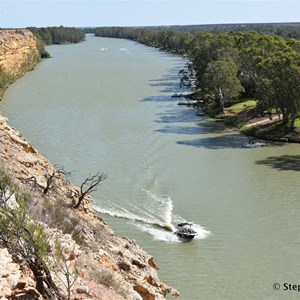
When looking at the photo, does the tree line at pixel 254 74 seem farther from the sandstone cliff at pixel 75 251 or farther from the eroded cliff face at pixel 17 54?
the eroded cliff face at pixel 17 54

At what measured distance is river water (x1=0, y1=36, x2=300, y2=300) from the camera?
2095cm

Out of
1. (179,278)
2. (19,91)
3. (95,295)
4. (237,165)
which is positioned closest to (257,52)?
(237,165)

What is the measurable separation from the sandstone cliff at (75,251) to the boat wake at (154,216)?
3.78m

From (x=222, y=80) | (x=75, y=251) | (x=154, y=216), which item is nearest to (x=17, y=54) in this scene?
(x=222, y=80)

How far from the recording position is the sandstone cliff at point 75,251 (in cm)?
1052

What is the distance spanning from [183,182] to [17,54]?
70973mm

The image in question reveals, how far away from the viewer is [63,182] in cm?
2328

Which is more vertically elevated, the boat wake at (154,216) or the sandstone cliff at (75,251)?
the sandstone cliff at (75,251)

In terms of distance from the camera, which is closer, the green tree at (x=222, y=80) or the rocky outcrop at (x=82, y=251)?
the rocky outcrop at (x=82, y=251)

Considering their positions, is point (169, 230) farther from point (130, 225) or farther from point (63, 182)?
point (63, 182)

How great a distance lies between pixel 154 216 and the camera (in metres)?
26.4

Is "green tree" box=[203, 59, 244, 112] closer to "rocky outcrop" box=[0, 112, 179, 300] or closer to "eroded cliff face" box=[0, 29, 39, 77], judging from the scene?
"rocky outcrop" box=[0, 112, 179, 300]

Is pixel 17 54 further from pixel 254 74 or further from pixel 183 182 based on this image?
pixel 183 182

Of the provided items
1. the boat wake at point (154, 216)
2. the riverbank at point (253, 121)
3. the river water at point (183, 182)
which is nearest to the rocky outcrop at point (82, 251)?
the river water at point (183, 182)
